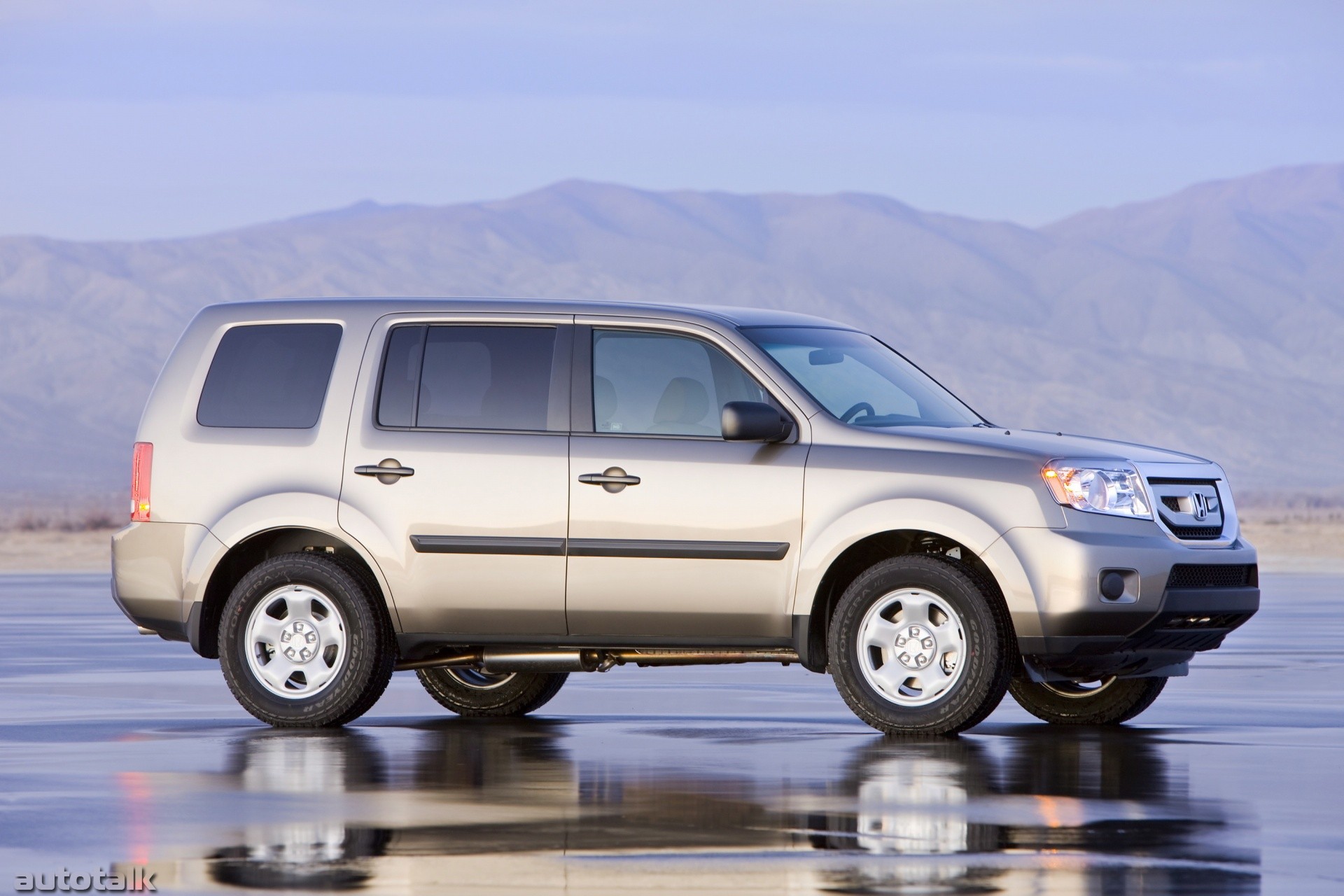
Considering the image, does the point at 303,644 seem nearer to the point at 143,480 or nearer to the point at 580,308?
the point at 143,480

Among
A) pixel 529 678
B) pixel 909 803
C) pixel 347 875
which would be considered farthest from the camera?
pixel 529 678

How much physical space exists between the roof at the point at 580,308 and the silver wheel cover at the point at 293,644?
57.6 inches

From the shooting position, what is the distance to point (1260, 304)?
19925 centimetres

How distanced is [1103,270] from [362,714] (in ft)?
628

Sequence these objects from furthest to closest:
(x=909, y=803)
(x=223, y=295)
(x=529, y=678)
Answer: (x=223, y=295) < (x=529, y=678) < (x=909, y=803)

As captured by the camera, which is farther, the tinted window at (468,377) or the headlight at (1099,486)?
the tinted window at (468,377)

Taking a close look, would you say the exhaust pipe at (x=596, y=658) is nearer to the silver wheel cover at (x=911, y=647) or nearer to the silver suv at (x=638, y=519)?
the silver suv at (x=638, y=519)

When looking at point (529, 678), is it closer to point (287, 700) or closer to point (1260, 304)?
point (287, 700)

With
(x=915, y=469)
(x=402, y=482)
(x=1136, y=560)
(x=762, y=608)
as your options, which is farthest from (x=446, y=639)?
(x=1136, y=560)

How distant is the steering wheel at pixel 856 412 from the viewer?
11.5 metres

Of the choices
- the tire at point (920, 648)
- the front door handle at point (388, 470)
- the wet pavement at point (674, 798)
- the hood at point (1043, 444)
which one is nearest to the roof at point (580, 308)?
Result: the front door handle at point (388, 470)

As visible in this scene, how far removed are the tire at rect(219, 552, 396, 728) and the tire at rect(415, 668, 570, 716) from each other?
3.71 feet

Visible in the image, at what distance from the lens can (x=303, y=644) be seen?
11961 millimetres

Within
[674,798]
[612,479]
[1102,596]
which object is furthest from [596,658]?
[674,798]
